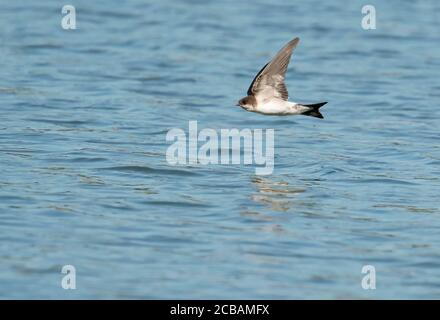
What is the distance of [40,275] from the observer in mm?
8672

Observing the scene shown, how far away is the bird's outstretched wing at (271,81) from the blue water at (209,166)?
898 mm

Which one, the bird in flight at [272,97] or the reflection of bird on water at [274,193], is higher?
the bird in flight at [272,97]

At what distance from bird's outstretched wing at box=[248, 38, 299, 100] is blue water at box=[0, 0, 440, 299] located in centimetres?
90

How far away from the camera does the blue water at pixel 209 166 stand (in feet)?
29.5

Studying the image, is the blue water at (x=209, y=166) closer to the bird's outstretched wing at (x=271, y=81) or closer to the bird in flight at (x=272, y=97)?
the bird in flight at (x=272, y=97)

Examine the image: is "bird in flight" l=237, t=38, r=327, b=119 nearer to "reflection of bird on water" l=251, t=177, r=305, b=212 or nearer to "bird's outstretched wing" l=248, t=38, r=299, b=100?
"bird's outstretched wing" l=248, t=38, r=299, b=100

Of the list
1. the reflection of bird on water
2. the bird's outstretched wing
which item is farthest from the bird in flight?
the reflection of bird on water

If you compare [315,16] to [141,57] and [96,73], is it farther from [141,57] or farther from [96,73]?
[96,73]

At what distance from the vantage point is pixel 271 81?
11.6 m

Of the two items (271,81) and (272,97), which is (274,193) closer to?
(272,97)

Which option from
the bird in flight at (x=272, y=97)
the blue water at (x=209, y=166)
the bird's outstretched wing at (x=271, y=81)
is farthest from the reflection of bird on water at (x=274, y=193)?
the bird's outstretched wing at (x=271, y=81)

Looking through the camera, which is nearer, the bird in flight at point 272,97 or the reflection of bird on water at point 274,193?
the reflection of bird on water at point 274,193

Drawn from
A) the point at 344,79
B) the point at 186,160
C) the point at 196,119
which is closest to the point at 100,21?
the point at 344,79

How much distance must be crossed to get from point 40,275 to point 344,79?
34.3 ft
